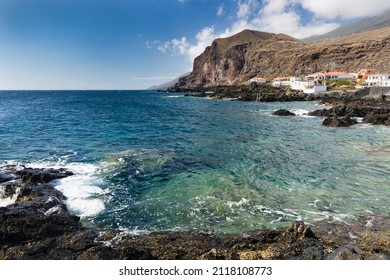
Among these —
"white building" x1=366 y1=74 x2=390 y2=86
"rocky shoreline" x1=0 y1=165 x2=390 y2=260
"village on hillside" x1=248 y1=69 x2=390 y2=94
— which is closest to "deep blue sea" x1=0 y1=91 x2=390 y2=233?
"rocky shoreline" x1=0 y1=165 x2=390 y2=260

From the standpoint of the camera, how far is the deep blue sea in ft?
47.0

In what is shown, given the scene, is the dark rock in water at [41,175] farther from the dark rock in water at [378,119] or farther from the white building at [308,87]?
the white building at [308,87]

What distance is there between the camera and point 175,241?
1142 centimetres

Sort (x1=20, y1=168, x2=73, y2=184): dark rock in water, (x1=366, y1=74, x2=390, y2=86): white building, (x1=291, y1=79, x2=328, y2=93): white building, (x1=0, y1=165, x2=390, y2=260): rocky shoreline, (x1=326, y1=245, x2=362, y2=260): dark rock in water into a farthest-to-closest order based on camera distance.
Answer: (x1=291, y1=79, x2=328, y2=93): white building < (x1=366, y1=74, x2=390, y2=86): white building < (x1=20, y1=168, x2=73, y2=184): dark rock in water < (x1=0, y1=165, x2=390, y2=260): rocky shoreline < (x1=326, y1=245, x2=362, y2=260): dark rock in water

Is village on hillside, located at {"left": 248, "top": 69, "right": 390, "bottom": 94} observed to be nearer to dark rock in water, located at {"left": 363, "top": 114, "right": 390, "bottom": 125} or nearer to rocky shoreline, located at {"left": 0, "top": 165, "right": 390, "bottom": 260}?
dark rock in water, located at {"left": 363, "top": 114, "right": 390, "bottom": 125}

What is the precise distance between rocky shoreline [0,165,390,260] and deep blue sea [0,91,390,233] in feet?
3.75

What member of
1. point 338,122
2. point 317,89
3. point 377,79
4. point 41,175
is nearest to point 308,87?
point 317,89

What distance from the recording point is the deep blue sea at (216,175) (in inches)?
564

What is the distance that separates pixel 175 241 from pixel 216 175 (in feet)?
30.3

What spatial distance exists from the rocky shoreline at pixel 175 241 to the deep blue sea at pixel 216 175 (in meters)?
1.14

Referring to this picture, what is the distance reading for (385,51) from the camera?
133 meters

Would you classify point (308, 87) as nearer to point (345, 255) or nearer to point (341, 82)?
point (341, 82)
